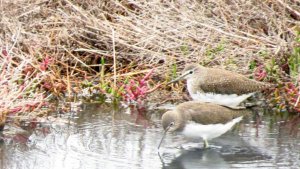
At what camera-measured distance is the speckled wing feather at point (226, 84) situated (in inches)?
407

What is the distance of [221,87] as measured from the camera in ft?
33.9

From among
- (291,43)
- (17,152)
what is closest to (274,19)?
(291,43)

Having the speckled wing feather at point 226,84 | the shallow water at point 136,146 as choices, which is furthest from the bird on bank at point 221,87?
the shallow water at point 136,146

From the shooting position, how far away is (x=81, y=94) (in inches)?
452

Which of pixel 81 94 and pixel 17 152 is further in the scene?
pixel 81 94

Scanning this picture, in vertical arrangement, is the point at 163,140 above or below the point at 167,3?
below

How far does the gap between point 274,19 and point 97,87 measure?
8.70 feet

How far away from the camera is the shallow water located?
853 cm

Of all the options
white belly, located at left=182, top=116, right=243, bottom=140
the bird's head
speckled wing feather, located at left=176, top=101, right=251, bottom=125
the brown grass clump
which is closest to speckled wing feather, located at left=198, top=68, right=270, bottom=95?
speckled wing feather, located at left=176, top=101, right=251, bottom=125

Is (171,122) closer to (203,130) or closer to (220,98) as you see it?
(203,130)

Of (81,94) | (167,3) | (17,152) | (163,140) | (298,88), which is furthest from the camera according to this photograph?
(167,3)

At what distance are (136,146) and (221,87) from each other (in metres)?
1.69

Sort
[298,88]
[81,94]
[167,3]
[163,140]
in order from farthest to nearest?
1. [167,3]
2. [81,94]
3. [298,88]
4. [163,140]

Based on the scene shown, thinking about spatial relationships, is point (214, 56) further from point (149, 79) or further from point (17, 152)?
point (17, 152)
